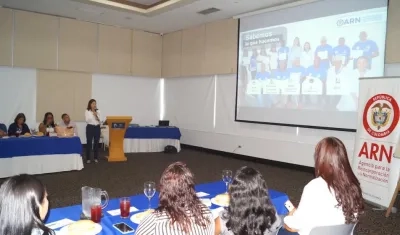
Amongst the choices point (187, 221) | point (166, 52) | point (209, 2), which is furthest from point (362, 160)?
point (166, 52)

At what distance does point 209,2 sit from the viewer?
21.2 ft

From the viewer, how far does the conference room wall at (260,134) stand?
4.90 metres

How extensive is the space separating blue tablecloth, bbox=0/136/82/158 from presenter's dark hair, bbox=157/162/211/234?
15.1 ft

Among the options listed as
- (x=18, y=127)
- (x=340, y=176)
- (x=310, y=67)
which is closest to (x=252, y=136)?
(x=310, y=67)

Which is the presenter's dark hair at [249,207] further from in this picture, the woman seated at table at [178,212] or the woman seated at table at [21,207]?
the woman seated at table at [21,207]

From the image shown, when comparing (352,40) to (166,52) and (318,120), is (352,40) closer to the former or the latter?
(318,120)

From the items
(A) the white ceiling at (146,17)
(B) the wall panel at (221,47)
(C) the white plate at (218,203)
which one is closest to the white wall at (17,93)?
(A) the white ceiling at (146,17)

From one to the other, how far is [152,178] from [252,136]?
2859mm

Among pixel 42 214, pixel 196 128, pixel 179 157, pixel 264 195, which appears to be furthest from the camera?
pixel 196 128

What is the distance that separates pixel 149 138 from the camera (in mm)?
8195

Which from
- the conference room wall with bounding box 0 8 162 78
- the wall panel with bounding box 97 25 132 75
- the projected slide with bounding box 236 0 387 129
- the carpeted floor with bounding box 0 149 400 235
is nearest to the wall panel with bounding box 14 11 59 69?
the conference room wall with bounding box 0 8 162 78

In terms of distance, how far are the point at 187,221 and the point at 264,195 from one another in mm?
398

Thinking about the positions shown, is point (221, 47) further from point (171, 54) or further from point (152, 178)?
point (152, 178)

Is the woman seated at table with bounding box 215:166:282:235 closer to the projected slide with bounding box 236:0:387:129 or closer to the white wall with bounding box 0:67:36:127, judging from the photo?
the projected slide with bounding box 236:0:387:129
